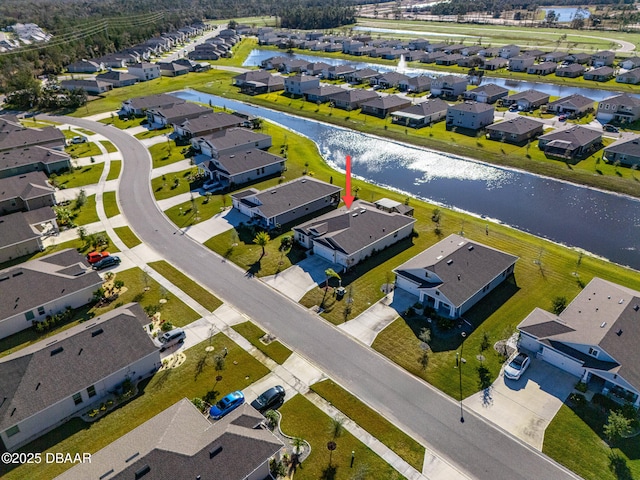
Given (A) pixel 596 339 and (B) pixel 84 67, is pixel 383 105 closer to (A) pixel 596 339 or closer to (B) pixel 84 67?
(A) pixel 596 339

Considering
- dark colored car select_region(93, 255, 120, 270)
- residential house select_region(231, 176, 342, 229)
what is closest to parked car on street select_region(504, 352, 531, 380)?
residential house select_region(231, 176, 342, 229)

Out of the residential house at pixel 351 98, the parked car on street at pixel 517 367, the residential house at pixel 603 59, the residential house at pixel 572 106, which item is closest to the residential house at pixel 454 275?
the parked car on street at pixel 517 367

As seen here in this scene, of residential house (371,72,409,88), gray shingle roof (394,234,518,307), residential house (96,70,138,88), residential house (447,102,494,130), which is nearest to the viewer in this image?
gray shingle roof (394,234,518,307)

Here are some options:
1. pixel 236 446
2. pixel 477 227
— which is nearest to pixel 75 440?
pixel 236 446

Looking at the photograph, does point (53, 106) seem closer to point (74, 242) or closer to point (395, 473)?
point (74, 242)

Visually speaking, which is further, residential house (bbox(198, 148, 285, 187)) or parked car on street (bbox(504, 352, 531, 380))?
residential house (bbox(198, 148, 285, 187))

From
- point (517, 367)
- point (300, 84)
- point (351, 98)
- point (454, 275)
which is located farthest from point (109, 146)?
point (517, 367)

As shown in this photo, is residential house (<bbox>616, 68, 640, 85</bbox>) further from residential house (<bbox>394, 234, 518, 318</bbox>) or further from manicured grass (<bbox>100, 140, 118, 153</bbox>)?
manicured grass (<bbox>100, 140, 118, 153</bbox>)
